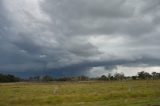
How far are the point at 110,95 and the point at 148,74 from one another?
152519mm

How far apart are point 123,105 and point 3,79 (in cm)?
14115

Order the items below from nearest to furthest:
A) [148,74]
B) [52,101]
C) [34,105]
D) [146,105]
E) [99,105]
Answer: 1. [146,105]
2. [99,105]
3. [34,105]
4. [52,101]
5. [148,74]

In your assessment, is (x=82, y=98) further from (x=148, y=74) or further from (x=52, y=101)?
(x=148, y=74)

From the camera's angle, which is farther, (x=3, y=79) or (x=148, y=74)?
(x=148, y=74)

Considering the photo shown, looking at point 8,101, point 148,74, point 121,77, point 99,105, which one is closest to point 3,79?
point 121,77

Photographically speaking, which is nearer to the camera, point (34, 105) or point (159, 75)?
point (34, 105)

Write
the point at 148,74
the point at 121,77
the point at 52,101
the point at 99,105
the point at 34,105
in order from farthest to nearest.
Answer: the point at 148,74 → the point at 121,77 → the point at 52,101 → the point at 34,105 → the point at 99,105

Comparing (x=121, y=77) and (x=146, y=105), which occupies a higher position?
(x=121, y=77)

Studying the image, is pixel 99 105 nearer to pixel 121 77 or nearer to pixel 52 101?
pixel 52 101

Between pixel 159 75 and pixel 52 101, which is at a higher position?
pixel 159 75

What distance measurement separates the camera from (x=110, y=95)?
142 feet

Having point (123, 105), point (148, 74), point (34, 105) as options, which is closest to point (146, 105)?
point (123, 105)

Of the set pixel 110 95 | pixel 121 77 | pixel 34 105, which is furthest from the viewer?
pixel 121 77

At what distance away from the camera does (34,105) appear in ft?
119
